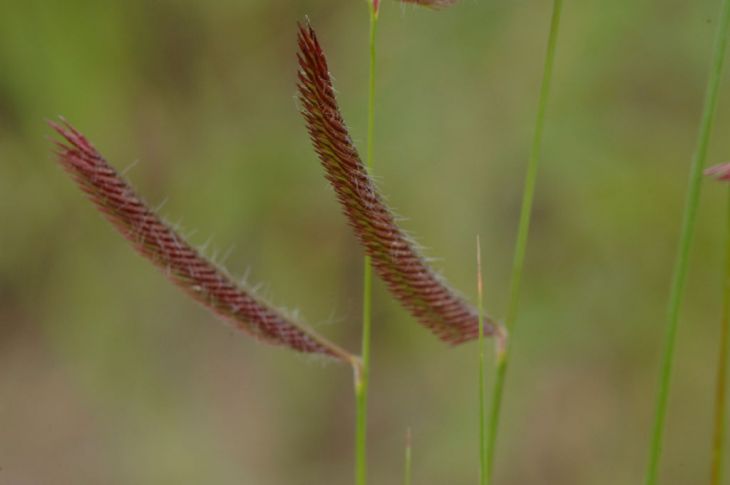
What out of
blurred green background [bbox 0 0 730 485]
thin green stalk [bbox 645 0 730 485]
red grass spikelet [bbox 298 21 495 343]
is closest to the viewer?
red grass spikelet [bbox 298 21 495 343]

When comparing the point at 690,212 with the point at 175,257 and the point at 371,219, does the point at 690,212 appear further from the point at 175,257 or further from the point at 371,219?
the point at 175,257

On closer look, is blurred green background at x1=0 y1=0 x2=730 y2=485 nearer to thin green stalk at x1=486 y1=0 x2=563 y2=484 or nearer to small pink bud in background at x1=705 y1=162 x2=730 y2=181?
thin green stalk at x1=486 y1=0 x2=563 y2=484

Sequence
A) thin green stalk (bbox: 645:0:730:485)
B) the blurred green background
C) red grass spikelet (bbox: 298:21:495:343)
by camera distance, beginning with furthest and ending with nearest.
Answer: the blurred green background, thin green stalk (bbox: 645:0:730:485), red grass spikelet (bbox: 298:21:495:343)

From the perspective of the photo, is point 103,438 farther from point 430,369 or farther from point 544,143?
point 544,143

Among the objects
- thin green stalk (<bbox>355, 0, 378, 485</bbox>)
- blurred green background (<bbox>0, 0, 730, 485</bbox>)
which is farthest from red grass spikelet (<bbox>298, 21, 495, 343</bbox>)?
blurred green background (<bbox>0, 0, 730, 485</bbox>)

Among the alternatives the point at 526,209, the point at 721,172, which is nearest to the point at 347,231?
the point at 526,209

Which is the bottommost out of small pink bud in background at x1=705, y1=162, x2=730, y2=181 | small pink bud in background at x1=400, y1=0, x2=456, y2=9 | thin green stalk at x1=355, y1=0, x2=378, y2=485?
thin green stalk at x1=355, y1=0, x2=378, y2=485

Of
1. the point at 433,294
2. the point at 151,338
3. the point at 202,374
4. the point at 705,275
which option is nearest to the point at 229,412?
the point at 202,374
